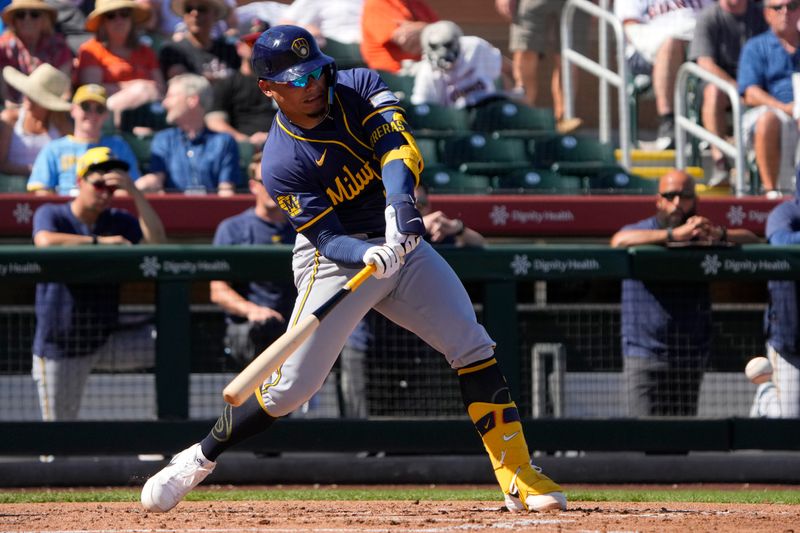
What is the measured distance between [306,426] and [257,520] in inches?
82.3

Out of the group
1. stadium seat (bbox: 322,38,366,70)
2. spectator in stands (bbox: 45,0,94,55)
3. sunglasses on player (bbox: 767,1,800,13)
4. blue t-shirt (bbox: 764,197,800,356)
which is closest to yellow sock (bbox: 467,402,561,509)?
blue t-shirt (bbox: 764,197,800,356)

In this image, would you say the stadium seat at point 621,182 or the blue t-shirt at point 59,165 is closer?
the blue t-shirt at point 59,165

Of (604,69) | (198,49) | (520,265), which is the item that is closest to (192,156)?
(198,49)

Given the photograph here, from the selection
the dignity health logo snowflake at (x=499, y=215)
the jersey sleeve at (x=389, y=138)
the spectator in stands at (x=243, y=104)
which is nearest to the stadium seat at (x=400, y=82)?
the spectator in stands at (x=243, y=104)

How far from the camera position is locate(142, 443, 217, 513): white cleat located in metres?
4.54

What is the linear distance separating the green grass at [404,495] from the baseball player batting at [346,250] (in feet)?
3.17

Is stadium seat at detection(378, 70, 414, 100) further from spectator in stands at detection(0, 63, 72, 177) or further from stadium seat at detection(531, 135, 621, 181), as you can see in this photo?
spectator in stands at detection(0, 63, 72, 177)

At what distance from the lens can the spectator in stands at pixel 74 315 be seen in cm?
631

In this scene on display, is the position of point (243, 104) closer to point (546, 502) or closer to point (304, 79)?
point (304, 79)

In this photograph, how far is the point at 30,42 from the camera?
8.53 m

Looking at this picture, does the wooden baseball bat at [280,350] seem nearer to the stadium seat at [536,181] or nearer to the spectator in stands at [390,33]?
the stadium seat at [536,181]

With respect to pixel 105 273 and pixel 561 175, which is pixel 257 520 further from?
pixel 561 175

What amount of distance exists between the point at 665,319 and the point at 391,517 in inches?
102

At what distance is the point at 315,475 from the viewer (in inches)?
255
